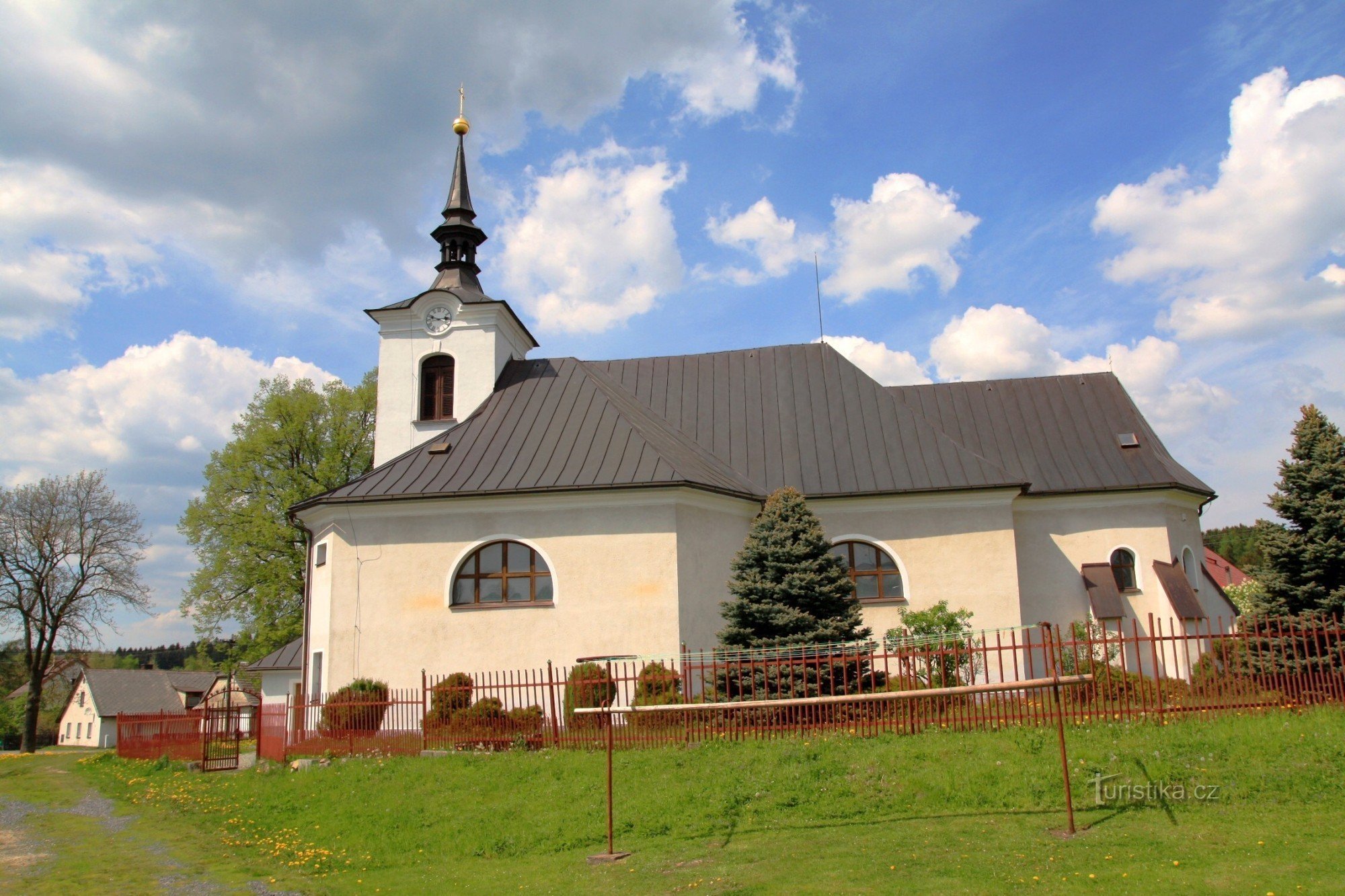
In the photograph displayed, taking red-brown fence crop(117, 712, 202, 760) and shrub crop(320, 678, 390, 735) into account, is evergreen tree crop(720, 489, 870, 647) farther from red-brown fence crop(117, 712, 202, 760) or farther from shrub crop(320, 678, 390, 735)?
red-brown fence crop(117, 712, 202, 760)

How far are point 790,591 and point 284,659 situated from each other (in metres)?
21.2

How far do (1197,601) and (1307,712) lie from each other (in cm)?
986

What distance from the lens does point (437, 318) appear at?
23.4 meters

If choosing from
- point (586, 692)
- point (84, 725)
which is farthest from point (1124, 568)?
point (84, 725)

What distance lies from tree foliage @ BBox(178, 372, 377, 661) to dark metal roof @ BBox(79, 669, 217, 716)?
31630 mm

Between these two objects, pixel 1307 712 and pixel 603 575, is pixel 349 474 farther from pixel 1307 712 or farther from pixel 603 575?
pixel 1307 712

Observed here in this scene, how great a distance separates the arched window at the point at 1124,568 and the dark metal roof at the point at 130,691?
2274 inches

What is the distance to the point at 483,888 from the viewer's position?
865cm

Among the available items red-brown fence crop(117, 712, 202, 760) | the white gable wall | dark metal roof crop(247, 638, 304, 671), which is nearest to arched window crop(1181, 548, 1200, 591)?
red-brown fence crop(117, 712, 202, 760)

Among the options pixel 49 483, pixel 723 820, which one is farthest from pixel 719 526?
pixel 49 483

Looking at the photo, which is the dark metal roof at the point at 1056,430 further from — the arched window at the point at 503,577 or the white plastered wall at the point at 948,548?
the arched window at the point at 503,577

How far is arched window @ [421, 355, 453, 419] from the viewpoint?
2305cm

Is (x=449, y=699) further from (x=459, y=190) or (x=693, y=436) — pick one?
(x=459, y=190)

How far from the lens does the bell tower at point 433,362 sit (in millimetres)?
22812
